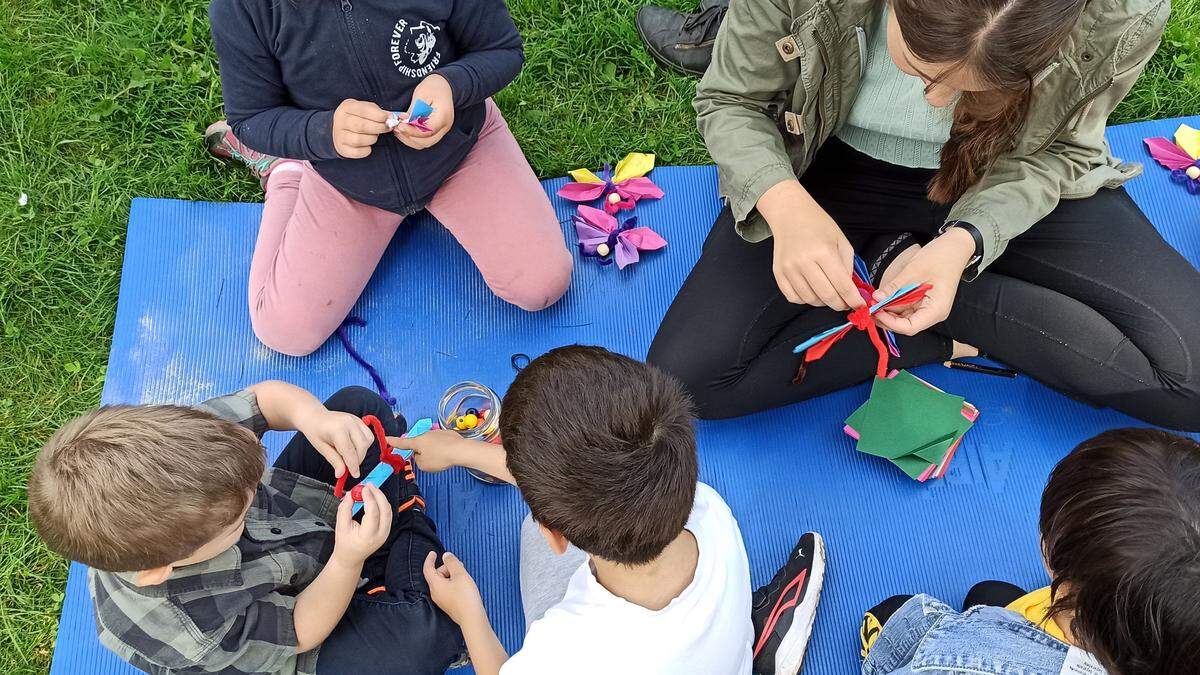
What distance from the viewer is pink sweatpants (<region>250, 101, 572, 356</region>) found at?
228 centimetres

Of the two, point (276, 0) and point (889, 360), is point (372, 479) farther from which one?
point (889, 360)

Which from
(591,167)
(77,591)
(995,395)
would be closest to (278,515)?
(77,591)

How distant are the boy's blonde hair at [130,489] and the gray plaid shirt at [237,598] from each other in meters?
0.04

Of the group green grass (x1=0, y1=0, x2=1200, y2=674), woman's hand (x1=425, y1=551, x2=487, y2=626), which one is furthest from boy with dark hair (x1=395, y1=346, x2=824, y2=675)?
green grass (x1=0, y1=0, x2=1200, y2=674)

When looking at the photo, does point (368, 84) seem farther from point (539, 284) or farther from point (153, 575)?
point (153, 575)

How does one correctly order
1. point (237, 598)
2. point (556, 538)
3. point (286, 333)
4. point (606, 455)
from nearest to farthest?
point (606, 455) < point (556, 538) < point (237, 598) < point (286, 333)

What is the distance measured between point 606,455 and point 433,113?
3.52 feet

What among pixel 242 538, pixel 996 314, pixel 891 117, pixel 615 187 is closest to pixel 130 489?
pixel 242 538

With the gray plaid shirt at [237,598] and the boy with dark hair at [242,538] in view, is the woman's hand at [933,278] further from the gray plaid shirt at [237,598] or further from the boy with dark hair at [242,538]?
the gray plaid shirt at [237,598]

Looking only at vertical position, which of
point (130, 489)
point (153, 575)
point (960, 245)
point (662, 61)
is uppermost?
point (960, 245)

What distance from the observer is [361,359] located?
2.37 meters

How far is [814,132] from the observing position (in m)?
1.98

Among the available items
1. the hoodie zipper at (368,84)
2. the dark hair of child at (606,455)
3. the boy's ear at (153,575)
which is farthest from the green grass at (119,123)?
the dark hair of child at (606,455)

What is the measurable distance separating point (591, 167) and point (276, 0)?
109 cm
